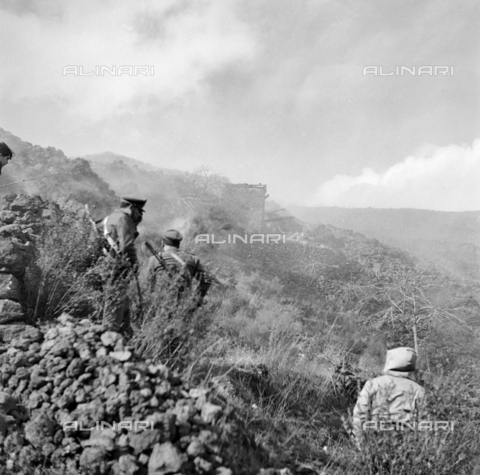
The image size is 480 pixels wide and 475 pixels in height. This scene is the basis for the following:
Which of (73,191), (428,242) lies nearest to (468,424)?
(73,191)

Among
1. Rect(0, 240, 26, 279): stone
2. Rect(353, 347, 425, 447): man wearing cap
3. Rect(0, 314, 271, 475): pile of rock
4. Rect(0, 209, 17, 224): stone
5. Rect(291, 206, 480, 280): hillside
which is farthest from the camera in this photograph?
Rect(291, 206, 480, 280): hillside

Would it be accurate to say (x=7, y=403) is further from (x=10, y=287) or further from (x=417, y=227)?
(x=417, y=227)

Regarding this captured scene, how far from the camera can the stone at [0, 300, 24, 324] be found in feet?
10.2

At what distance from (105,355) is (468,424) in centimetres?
266

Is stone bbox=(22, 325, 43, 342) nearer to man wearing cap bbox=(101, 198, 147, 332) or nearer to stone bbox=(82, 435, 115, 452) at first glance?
man wearing cap bbox=(101, 198, 147, 332)

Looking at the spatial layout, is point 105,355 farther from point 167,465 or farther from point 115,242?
point 115,242

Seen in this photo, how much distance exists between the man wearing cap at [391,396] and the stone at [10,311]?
287 centimetres

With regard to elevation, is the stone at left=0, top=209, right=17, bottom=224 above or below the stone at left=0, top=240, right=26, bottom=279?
above

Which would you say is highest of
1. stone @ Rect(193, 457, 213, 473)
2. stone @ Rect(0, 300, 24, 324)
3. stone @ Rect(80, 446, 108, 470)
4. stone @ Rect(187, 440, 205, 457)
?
stone @ Rect(0, 300, 24, 324)

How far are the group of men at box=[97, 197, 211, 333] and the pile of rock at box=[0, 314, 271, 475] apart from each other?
645mm

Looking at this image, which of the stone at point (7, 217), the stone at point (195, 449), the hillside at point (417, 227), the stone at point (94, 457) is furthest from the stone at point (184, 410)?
the hillside at point (417, 227)

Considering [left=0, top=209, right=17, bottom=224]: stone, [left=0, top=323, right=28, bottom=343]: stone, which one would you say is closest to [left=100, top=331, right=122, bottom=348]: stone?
[left=0, top=323, right=28, bottom=343]: stone

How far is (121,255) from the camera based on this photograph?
3.76 metres

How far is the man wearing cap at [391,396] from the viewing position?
253 centimetres
